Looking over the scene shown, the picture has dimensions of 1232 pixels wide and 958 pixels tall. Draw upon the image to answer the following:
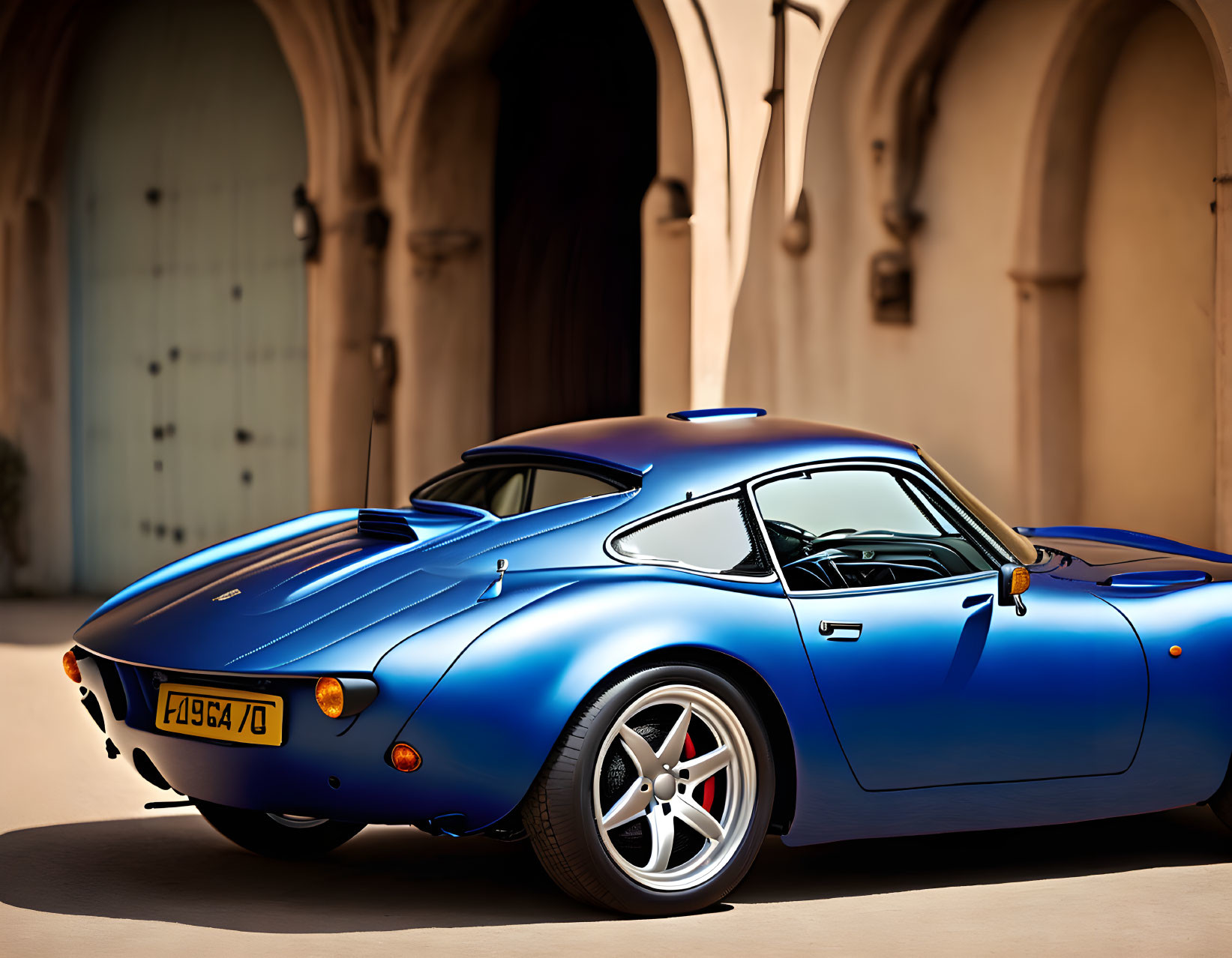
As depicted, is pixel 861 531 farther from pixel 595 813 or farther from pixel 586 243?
pixel 586 243

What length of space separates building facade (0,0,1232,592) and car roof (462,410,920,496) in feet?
13.0

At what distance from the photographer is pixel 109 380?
50.0 ft

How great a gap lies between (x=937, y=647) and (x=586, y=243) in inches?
394

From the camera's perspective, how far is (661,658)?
4.37 metres

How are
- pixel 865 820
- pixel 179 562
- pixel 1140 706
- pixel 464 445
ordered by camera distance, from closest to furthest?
pixel 865 820, pixel 1140 706, pixel 179 562, pixel 464 445

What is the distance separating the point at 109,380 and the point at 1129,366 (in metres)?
9.11

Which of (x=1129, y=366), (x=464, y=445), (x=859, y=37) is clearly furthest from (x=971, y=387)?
(x=464, y=445)

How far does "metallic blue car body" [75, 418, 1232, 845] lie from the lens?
4156 mm

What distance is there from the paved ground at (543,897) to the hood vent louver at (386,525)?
0.97 m

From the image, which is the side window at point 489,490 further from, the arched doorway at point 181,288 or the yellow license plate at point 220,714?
the arched doorway at point 181,288

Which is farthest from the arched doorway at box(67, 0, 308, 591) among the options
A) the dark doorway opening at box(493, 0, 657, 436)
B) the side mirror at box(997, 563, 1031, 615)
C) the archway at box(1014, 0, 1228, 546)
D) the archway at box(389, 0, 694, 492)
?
the side mirror at box(997, 563, 1031, 615)

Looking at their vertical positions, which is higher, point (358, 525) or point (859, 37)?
point (859, 37)

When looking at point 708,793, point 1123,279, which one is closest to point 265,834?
point 708,793

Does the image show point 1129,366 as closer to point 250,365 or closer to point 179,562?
point 179,562
